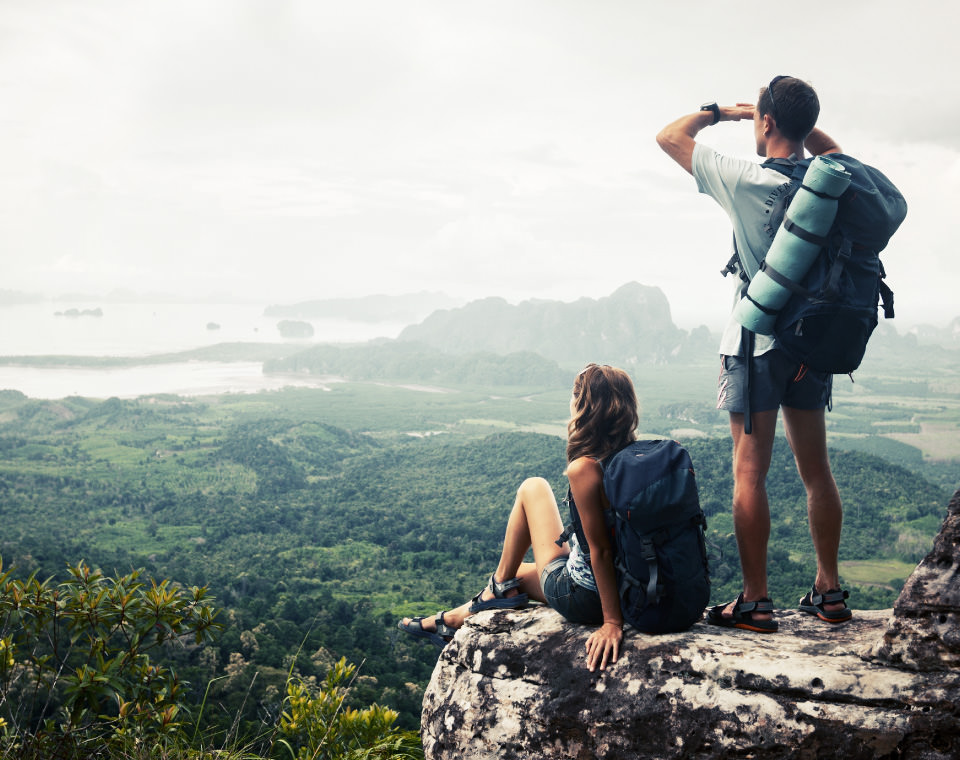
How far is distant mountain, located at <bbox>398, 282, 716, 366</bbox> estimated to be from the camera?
17100 centimetres

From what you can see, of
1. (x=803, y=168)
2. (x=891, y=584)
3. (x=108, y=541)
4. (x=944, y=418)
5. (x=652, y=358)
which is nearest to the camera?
(x=803, y=168)

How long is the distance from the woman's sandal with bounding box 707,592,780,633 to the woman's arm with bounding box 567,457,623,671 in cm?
57

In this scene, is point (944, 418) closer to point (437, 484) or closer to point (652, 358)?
point (437, 484)

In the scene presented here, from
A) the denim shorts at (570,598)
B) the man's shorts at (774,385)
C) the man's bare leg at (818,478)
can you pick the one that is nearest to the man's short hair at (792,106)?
the man's shorts at (774,385)

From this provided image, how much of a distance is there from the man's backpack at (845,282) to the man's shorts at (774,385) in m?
0.14

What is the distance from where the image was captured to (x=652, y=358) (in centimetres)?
16925

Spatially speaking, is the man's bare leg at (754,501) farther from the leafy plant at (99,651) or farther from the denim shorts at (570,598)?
the leafy plant at (99,651)

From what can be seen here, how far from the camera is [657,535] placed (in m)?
2.95

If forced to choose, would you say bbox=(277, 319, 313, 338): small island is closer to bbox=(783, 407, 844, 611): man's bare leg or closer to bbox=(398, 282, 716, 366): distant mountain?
bbox=(398, 282, 716, 366): distant mountain

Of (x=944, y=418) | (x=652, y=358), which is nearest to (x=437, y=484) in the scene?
(x=944, y=418)

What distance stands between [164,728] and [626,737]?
90.7 inches

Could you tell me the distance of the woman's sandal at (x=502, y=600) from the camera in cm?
371

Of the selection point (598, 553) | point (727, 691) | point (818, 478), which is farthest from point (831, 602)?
point (598, 553)

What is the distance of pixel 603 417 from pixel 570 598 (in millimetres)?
853
